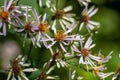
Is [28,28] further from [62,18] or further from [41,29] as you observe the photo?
[62,18]

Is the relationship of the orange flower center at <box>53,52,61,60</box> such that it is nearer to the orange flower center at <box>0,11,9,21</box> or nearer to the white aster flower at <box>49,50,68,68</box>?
the white aster flower at <box>49,50,68,68</box>

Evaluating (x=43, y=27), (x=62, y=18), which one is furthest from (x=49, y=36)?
(x=62, y=18)

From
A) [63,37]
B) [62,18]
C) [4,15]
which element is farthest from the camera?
[62,18]

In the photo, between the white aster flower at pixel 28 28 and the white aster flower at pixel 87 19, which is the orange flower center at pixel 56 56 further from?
the white aster flower at pixel 87 19

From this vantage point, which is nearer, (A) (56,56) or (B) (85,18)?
(A) (56,56)

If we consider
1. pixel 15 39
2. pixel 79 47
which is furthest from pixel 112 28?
pixel 79 47

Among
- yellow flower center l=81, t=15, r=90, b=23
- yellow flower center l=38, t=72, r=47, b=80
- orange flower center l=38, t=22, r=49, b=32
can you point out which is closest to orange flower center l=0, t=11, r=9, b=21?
orange flower center l=38, t=22, r=49, b=32

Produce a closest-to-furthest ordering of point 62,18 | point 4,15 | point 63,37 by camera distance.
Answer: point 4,15, point 63,37, point 62,18

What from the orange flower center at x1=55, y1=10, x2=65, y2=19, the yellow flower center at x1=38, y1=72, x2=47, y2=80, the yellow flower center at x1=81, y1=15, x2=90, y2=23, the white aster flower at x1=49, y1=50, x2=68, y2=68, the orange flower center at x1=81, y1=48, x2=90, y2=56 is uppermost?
the orange flower center at x1=55, y1=10, x2=65, y2=19

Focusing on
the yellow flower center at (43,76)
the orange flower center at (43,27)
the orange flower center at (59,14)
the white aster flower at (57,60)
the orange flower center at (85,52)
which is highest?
the orange flower center at (43,27)

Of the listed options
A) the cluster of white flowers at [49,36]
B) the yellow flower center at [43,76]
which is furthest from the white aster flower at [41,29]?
the yellow flower center at [43,76]

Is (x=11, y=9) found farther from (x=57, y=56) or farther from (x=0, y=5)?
(x=57, y=56)
